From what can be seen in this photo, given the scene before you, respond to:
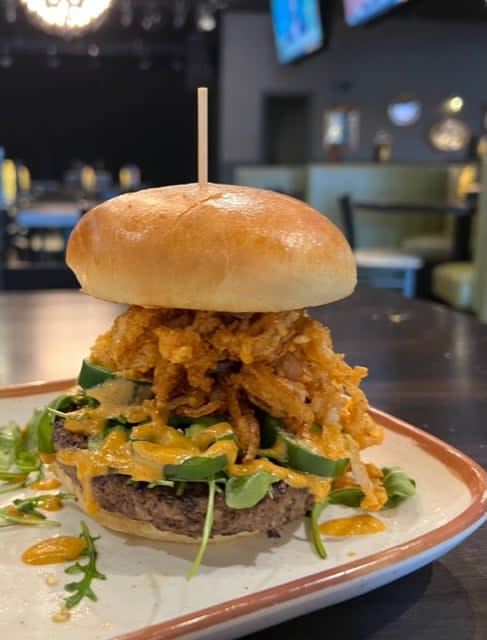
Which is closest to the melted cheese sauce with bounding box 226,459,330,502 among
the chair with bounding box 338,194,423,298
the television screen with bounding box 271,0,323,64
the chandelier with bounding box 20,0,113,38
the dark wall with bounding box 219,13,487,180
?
the chandelier with bounding box 20,0,113,38

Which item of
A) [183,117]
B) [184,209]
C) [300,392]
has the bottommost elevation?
[300,392]

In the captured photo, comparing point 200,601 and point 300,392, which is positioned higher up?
point 300,392

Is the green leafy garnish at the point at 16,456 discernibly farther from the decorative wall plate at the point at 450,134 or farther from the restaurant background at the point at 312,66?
the decorative wall plate at the point at 450,134

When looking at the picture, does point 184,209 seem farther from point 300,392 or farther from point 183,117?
point 183,117

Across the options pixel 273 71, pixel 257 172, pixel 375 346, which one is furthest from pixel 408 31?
pixel 375 346

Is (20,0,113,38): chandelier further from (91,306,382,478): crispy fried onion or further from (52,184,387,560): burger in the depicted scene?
(91,306,382,478): crispy fried onion

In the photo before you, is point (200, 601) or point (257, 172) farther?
point (257, 172)

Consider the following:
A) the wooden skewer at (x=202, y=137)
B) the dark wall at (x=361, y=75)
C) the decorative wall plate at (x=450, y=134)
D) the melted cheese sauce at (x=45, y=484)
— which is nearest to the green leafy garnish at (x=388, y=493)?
the melted cheese sauce at (x=45, y=484)
